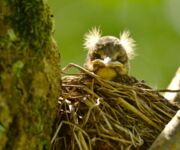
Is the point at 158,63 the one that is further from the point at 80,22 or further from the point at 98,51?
the point at 98,51

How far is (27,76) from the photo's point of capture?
103 inches

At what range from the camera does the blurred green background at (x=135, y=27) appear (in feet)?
16.8

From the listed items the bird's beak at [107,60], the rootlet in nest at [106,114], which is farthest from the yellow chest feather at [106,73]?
the rootlet in nest at [106,114]

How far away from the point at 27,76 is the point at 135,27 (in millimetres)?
2863

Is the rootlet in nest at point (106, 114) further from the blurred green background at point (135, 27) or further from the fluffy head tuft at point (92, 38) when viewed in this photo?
the blurred green background at point (135, 27)

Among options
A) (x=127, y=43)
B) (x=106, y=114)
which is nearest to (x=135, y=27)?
(x=127, y=43)

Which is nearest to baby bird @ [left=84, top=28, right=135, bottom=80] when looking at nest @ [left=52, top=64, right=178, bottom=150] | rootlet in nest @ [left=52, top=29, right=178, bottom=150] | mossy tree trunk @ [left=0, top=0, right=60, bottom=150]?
rootlet in nest @ [left=52, top=29, right=178, bottom=150]

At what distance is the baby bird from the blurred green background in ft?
1.16

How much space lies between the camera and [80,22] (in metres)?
5.26

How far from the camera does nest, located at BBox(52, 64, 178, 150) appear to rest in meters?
2.99

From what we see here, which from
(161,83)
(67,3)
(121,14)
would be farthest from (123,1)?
(161,83)

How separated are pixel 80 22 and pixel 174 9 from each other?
104 centimetres

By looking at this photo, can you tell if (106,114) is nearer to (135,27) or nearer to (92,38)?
(92,38)

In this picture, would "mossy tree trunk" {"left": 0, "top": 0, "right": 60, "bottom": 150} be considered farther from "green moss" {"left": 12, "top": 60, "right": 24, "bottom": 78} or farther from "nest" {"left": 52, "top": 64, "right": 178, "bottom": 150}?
"nest" {"left": 52, "top": 64, "right": 178, "bottom": 150}
